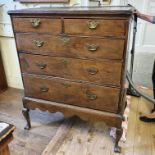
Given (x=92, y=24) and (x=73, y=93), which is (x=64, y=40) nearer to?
(x=92, y=24)

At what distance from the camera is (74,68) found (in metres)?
1.47

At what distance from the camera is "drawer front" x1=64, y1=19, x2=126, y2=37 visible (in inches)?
48.0

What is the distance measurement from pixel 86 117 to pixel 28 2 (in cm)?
139

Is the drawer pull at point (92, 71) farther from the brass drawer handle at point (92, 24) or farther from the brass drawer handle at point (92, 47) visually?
the brass drawer handle at point (92, 24)

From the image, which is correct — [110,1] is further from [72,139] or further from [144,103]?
[72,139]

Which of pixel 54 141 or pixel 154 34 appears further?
pixel 154 34

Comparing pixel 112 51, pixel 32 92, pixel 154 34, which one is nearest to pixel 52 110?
pixel 32 92

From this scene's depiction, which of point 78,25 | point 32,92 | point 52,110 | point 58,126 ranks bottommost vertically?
point 58,126

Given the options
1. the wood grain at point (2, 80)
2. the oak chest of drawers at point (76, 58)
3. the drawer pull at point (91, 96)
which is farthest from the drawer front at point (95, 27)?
the wood grain at point (2, 80)

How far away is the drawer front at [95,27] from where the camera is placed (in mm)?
1220

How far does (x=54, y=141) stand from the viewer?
173 centimetres

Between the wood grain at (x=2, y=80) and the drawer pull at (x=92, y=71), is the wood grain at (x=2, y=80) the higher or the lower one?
the lower one

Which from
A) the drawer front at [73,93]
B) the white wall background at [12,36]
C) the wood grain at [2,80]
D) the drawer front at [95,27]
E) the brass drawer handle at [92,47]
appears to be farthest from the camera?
the wood grain at [2,80]

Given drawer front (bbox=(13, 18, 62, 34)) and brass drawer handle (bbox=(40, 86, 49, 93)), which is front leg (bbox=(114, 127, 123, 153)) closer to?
brass drawer handle (bbox=(40, 86, 49, 93))
